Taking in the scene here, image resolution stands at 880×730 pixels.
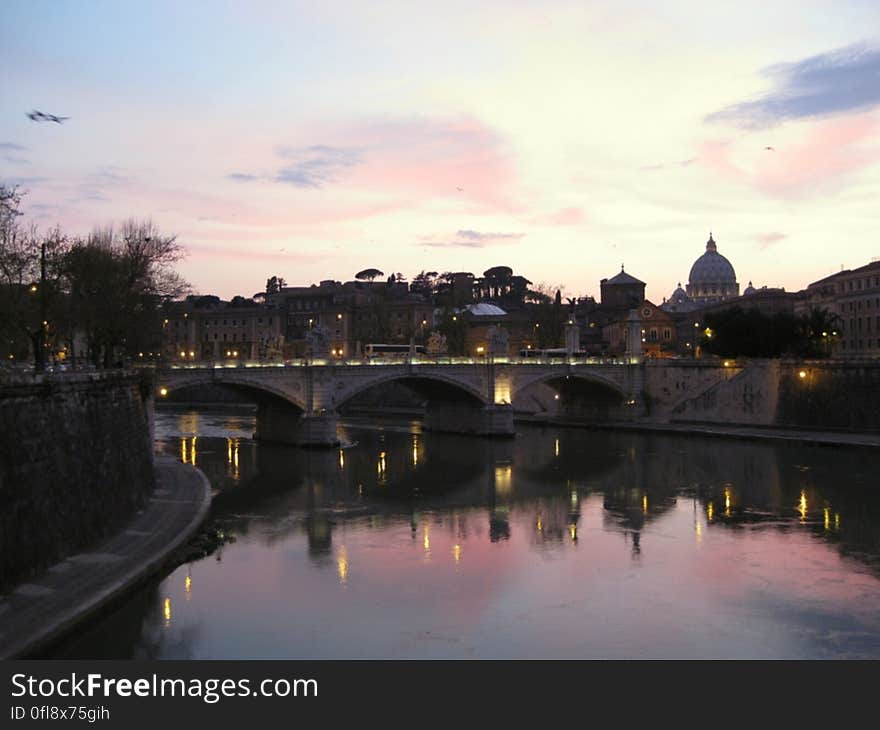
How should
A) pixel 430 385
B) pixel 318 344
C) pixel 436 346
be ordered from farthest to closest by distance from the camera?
pixel 436 346
pixel 430 385
pixel 318 344

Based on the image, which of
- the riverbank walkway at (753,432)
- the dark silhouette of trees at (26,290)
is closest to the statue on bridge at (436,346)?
the riverbank walkway at (753,432)

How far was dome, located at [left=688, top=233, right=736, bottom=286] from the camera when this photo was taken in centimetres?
16112

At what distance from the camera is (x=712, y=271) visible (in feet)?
531

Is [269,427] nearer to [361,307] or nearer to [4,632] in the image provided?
[4,632]

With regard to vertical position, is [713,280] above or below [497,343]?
above

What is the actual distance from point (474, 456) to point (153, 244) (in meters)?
18.9

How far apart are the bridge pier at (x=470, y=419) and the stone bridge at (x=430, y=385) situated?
0.06m

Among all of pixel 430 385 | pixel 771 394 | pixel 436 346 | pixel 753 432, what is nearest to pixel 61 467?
pixel 430 385

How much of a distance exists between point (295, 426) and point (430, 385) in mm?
11294

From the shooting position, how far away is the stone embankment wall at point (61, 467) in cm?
1873

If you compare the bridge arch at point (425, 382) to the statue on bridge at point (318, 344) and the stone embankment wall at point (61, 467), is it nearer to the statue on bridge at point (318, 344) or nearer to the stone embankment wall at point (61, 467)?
the statue on bridge at point (318, 344)

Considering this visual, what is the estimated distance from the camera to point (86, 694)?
14094 millimetres

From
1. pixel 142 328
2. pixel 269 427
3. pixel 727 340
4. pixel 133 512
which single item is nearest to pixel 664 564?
pixel 133 512

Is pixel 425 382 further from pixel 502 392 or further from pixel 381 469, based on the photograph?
pixel 381 469
